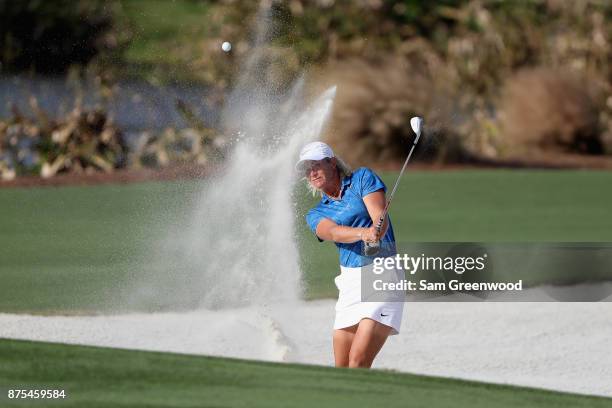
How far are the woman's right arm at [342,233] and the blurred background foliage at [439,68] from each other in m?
12.9

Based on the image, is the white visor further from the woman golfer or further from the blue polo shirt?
the blue polo shirt

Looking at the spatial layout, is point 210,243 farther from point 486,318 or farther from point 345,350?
point 345,350

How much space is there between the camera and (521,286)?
42.2 ft

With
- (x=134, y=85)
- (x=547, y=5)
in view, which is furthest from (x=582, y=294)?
(x=134, y=85)

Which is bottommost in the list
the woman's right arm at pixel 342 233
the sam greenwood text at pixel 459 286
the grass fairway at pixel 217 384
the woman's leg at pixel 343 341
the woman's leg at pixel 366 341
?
the grass fairway at pixel 217 384

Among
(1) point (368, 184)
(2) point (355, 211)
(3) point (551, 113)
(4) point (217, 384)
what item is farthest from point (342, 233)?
(3) point (551, 113)

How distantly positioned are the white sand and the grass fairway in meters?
2.11

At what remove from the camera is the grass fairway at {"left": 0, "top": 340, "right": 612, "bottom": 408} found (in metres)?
6.52

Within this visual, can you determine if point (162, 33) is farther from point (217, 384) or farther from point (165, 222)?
point (217, 384)

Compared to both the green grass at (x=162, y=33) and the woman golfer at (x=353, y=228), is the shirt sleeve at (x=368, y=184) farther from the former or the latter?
the green grass at (x=162, y=33)

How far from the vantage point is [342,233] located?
7781 mm

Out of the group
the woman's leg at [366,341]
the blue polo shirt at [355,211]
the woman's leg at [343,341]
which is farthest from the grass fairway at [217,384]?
the blue polo shirt at [355,211]

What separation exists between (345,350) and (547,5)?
24.3m

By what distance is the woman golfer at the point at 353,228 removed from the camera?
25.6 feet
